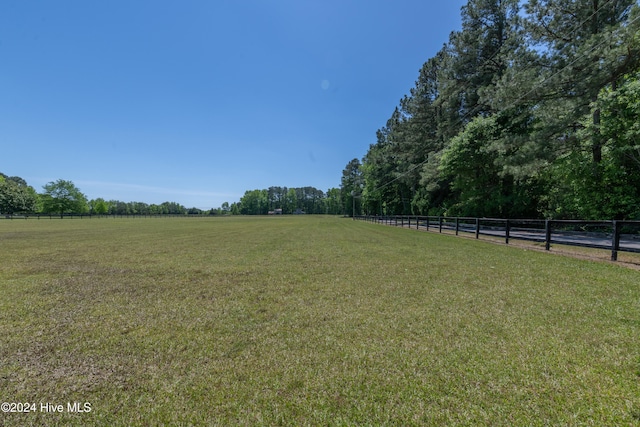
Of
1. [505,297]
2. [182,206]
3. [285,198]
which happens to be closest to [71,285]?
[505,297]

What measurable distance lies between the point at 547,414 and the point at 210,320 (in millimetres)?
3361

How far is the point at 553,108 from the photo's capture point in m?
13.9

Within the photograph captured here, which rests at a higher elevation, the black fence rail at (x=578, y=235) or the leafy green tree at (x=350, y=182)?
the leafy green tree at (x=350, y=182)

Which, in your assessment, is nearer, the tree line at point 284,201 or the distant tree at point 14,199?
the distant tree at point 14,199

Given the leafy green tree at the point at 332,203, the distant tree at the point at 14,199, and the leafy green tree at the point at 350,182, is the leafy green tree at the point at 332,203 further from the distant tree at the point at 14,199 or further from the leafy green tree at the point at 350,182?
the distant tree at the point at 14,199

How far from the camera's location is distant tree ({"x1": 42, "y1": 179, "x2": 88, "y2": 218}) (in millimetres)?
78688

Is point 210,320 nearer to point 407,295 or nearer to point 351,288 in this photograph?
point 351,288

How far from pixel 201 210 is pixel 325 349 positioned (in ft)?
500

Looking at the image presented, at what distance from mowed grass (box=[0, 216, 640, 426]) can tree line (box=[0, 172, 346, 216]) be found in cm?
9203

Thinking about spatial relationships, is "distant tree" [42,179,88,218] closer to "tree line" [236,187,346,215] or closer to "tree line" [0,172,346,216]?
"tree line" [0,172,346,216]

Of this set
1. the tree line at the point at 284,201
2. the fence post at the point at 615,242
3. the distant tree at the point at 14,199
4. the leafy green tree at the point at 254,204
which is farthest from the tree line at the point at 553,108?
the leafy green tree at the point at 254,204

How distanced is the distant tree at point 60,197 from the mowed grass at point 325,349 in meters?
104

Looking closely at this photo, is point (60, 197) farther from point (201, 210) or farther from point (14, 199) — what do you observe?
point (201, 210)

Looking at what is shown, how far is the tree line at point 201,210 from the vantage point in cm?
7994
